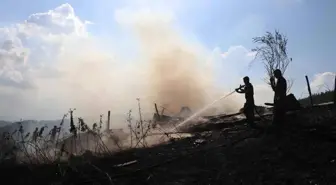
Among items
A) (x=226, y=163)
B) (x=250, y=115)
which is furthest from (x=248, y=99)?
(x=226, y=163)

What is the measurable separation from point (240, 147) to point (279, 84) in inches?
104

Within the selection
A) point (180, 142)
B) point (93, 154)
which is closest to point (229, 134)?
point (180, 142)

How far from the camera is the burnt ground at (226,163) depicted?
7.89 m

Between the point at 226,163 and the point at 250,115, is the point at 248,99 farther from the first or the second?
the point at 226,163

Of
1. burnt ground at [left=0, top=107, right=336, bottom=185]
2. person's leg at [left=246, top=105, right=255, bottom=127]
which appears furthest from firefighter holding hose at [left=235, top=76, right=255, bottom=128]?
burnt ground at [left=0, top=107, right=336, bottom=185]

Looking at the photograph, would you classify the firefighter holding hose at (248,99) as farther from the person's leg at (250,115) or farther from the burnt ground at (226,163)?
the burnt ground at (226,163)

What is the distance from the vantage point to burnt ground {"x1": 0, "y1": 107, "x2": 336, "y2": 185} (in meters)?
7.89

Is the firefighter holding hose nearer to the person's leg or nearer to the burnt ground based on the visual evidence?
the person's leg

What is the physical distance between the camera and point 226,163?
8.87 metres

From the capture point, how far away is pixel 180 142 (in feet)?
38.8

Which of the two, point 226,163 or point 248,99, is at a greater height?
point 248,99

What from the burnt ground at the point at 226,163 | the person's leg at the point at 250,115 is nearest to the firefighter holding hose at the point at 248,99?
the person's leg at the point at 250,115

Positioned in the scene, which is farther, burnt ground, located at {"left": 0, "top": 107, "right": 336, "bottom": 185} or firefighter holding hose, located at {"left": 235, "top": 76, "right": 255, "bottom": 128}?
firefighter holding hose, located at {"left": 235, "top": 76, "right": 255, "bottom": 128}

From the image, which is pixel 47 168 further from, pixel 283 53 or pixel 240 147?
pixel 283 53
